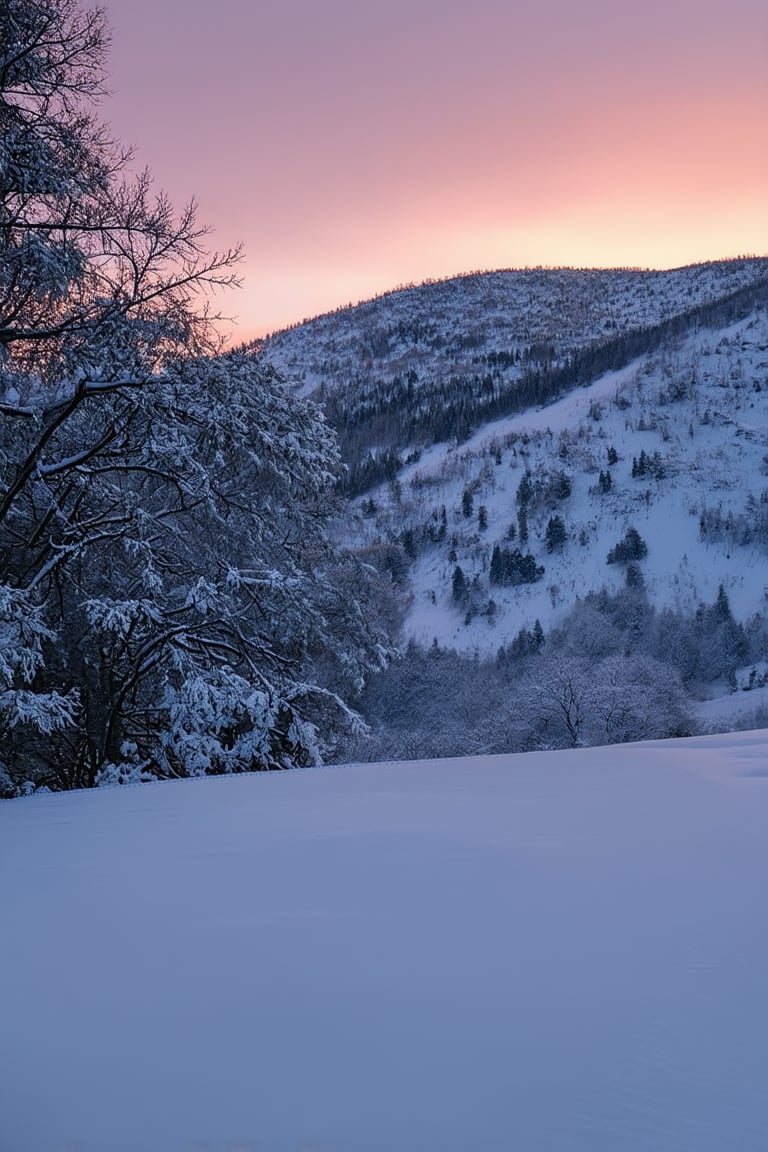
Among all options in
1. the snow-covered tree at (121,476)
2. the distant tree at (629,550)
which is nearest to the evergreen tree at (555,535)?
the distant tree at (629,550)

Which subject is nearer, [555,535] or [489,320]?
[555,535]

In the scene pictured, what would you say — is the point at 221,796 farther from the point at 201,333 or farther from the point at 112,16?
the point at 112,16

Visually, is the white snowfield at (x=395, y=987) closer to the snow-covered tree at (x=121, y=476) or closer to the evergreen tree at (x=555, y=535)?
the snow-covered tree at (x=121, y=476)

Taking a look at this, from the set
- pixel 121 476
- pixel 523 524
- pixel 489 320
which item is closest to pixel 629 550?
pixel 523 524

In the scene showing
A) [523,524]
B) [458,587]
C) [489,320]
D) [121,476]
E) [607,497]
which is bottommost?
[458,587]

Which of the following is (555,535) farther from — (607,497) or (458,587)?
(458,587)

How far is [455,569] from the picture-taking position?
6625 cm

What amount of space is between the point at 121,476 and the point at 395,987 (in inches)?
334

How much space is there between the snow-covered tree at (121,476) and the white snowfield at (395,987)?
4449 millimetres

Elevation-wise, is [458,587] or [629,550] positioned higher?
[629,550]

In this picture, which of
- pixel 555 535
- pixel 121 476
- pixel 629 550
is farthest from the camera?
pixel 555 535

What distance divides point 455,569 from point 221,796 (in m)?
63.0

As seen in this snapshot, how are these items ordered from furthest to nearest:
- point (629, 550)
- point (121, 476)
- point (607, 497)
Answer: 1. point (607, 497)
2. point (629, 550)
3. point (121, 476)

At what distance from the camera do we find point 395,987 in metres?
1.40
